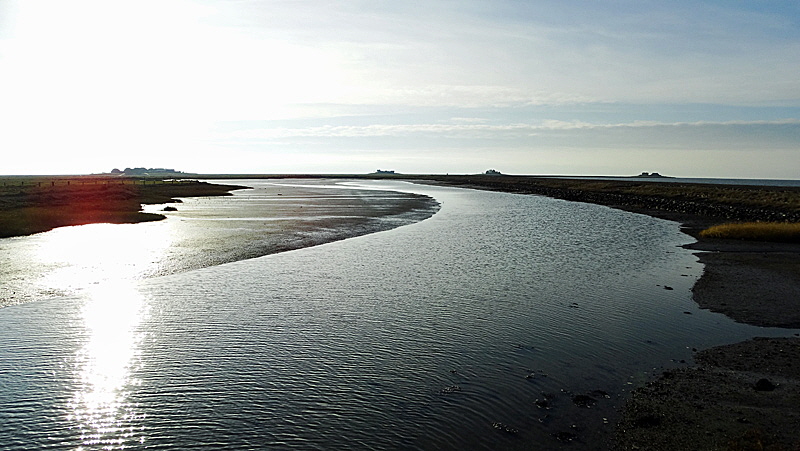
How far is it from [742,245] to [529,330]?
80.6ft

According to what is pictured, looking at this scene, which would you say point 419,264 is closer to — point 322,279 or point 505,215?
point 322,279

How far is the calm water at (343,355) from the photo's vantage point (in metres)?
9.75

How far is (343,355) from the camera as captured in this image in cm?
1351

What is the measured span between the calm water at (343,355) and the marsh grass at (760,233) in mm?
14708

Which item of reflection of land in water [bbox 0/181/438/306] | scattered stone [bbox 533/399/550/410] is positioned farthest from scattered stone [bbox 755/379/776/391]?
reflection of land in water [bbox 0/181/438/306]

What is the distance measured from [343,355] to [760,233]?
32.9 meters

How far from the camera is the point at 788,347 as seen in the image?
13.9 meters

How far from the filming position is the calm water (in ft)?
32.0

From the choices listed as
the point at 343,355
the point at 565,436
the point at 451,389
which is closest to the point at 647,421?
the point at 565,436

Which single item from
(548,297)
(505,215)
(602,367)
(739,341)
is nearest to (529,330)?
(602,367)

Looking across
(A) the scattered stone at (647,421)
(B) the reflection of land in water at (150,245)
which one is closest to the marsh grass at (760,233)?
(B) the reflection of land in water at (150,245)

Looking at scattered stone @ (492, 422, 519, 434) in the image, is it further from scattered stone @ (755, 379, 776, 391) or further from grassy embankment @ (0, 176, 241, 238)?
grassy embankment @ (0, 176, 241, 238)

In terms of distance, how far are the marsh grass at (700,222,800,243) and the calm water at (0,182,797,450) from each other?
1471 centimetres

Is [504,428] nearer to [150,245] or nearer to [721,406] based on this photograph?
[721,406]
